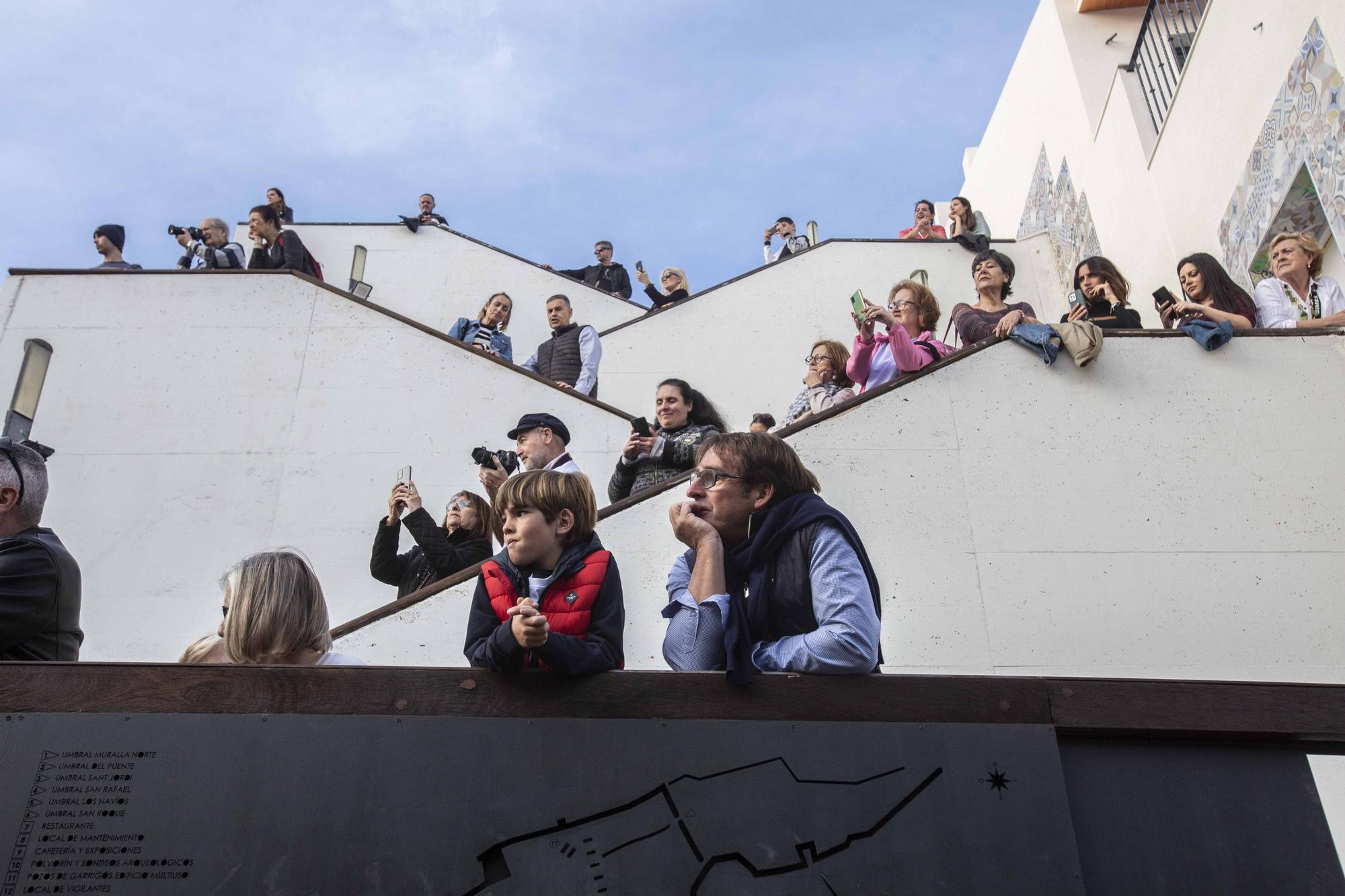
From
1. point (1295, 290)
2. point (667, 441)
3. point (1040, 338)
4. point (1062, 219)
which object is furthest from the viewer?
point (1062, 219)

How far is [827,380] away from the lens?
6008mm

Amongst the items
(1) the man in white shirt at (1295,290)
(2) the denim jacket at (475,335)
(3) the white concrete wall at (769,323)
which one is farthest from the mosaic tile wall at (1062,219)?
(2) the denim jacket at (475,335)

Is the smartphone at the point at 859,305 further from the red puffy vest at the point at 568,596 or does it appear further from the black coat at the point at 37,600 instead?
the black coat at the point at 37,600

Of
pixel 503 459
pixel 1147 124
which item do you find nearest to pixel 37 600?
pixel 503 459

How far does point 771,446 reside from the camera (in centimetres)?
289

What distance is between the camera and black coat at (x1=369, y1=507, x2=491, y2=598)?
4684 millimetres

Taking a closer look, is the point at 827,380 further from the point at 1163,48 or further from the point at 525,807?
the point at 1163,48

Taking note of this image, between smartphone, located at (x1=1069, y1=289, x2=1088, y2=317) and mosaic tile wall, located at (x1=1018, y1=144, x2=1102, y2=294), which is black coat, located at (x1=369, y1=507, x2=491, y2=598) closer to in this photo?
smartphone, located at (x1=1069, y1=289, x2=1088, y2=317)

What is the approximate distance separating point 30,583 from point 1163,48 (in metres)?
9.93

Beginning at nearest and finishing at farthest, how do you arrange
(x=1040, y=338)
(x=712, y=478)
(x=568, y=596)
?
(x=568, y=596) < (x=712, y=478) < (x=1040, y=338)

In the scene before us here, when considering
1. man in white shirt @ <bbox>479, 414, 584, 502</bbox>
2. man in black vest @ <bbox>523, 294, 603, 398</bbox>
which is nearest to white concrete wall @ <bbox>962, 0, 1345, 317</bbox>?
man in black vest @ <bbox>523, 294, 603, 398</bbox>

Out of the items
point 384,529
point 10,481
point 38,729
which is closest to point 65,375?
point 384,529

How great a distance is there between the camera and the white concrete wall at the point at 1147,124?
7.40 meters

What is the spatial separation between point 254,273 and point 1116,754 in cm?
644
